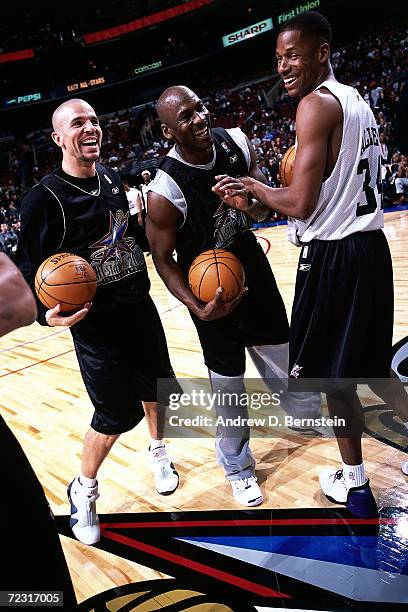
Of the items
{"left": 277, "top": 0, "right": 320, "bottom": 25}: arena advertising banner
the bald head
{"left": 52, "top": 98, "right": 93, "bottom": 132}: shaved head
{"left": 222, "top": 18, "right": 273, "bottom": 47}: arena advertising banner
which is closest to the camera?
the bald head

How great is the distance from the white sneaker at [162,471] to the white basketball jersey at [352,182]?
1.48 meters

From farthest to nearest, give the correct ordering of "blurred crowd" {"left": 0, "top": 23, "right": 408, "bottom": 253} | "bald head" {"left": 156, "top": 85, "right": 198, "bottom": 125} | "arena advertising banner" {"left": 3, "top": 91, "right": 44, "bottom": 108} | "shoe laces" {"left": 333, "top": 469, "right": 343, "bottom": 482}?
"arena advertising banner" {"left": 3, "top": 91, "right": 44, "bottom": 108}
"blurred crowd" {"left": 0, "top": 23, "right": 408, "bottom": 253}
"shoe laces" {"left": 333, "top": 469, "right": 343, "bottom": 482}
"bald head" {"left": 156, "top": 85, "right": 198, "bottom": 125}

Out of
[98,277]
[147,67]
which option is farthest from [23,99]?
[98,277]

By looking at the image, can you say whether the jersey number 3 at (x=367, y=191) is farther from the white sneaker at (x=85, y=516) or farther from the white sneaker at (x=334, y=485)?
the white sneaker at (x=85, y=516)

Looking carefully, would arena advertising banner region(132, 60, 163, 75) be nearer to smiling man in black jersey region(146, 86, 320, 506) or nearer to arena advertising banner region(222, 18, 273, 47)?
arena advertising banner region(222, 18, 273, 47)

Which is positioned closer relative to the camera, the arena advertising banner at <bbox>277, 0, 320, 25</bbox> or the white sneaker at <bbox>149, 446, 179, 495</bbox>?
the white sneaker at <bbox>149, 446, 179, 495</bbox>

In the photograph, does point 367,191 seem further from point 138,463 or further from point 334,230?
point 138,463

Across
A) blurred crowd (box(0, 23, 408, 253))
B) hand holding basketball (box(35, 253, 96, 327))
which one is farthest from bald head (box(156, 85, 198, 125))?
blurred crowd (box(0, 23, 408, 253))

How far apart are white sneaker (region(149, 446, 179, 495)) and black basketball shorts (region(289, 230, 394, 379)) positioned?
3.36 feet

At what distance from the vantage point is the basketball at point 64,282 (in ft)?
6.47

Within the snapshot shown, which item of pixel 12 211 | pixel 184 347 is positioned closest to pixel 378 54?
pixel 12 211

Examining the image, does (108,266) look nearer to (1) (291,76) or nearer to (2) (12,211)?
(1) (291,76)

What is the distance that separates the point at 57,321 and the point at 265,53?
23.7 meters

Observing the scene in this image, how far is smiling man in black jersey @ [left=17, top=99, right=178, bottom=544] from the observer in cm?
212
